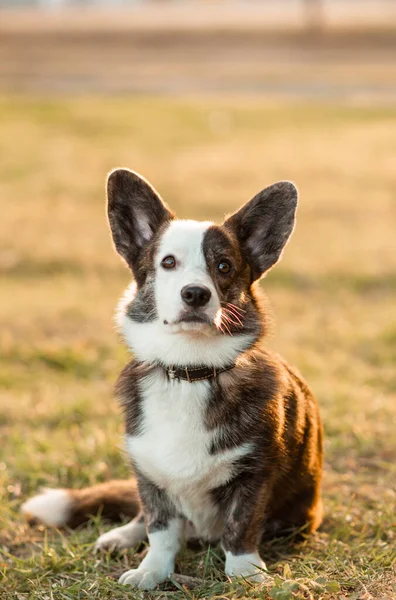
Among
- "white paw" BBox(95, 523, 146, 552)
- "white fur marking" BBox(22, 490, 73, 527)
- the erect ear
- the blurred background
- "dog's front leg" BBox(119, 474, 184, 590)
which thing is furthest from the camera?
the blurred background

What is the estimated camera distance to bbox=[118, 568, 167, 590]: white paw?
3574 mm

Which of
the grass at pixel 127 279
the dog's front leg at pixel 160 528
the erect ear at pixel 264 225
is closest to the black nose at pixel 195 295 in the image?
the erect ear at pixel 264 225

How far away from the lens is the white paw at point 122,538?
12.9 ft

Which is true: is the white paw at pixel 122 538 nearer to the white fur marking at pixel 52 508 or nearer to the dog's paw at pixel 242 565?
the white fur marking at pixel 52 508

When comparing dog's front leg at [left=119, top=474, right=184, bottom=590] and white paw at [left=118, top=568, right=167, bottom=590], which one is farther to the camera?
dog's front leg at [left=119, top=474, right=184, bottom=590]

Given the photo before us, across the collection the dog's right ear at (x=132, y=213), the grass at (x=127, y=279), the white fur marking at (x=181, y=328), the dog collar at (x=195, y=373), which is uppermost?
the dog's right ear at (x=132, y=213)

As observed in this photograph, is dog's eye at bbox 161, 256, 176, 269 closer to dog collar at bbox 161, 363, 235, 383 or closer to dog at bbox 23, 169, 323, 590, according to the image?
dog at bbox 23, 169, 323, 590

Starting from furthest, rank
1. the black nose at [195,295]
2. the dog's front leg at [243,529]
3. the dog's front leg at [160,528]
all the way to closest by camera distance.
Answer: the dog's front leg at [160,528], the dog's front leg at [243,529], the black nose at [195,295]

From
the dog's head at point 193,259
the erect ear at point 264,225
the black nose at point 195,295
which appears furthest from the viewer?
Answer: the erect ear at point 264,225

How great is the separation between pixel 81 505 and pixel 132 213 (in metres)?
1.39

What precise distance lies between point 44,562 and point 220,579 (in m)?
0.75

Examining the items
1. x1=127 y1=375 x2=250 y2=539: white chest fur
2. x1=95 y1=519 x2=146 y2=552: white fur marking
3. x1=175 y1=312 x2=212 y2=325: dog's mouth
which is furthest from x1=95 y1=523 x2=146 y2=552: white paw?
x1=175 y1=312 x2=212 y2=325: dog's mouth

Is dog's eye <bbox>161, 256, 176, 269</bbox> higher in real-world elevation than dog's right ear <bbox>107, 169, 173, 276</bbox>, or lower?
lower

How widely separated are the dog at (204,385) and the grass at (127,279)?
204 mm
